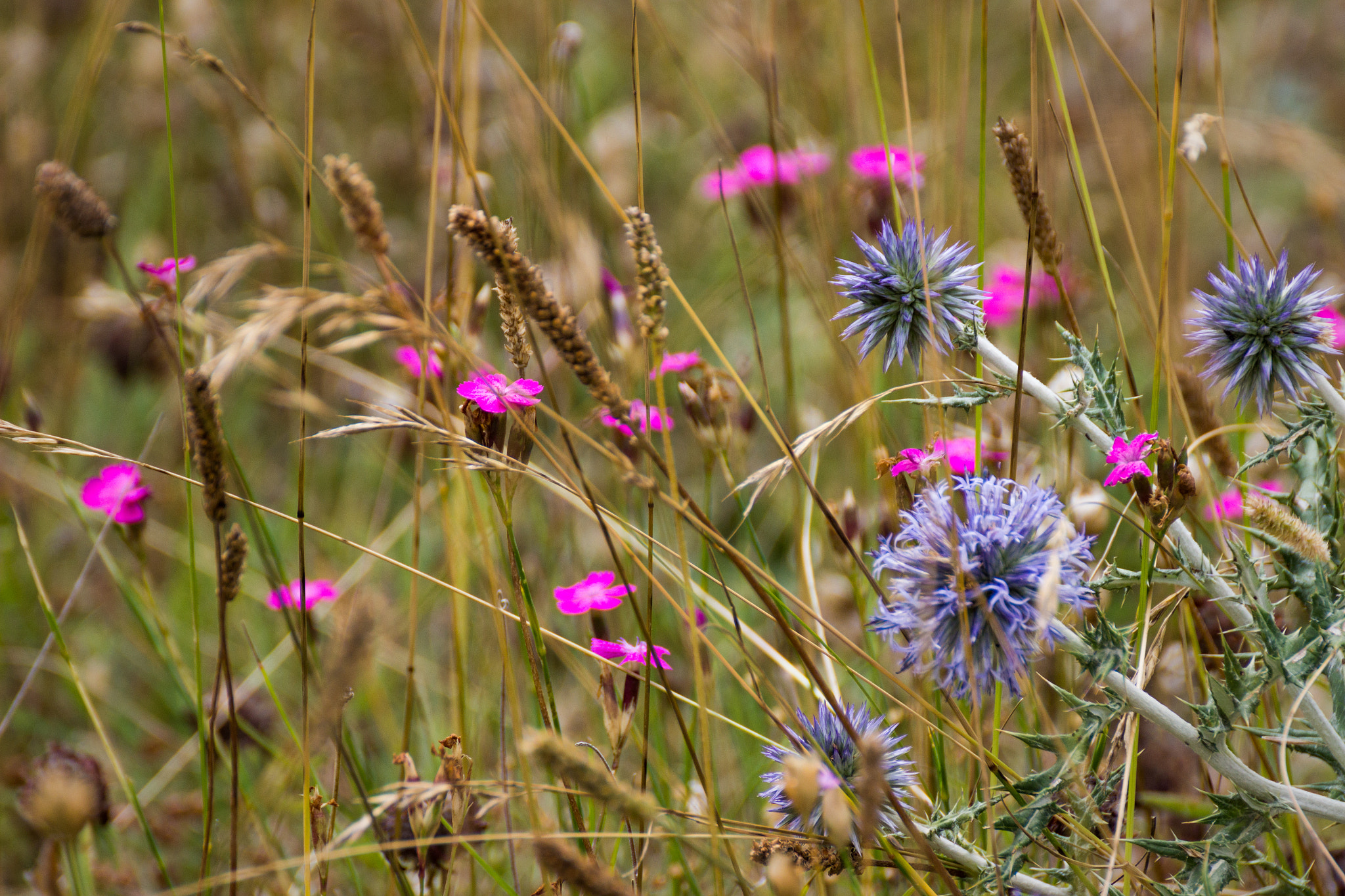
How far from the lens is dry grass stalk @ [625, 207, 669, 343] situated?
0.84 meters

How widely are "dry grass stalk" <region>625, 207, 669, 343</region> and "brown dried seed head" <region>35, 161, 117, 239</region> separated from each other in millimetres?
925

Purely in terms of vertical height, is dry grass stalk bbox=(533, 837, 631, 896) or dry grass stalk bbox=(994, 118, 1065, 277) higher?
dry grass stalk bbox=(994, 118, 1065, 277)

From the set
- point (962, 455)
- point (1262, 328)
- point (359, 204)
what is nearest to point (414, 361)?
point (359, 204)

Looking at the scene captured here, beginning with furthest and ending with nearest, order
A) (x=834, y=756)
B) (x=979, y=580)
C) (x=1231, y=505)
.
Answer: (x=1231, y=505) → (x=834, y=756) → (x=979, y=580)

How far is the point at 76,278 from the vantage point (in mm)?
2990

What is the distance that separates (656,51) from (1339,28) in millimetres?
2948

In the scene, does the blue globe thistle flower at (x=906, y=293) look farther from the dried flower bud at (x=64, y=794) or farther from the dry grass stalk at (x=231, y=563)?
the dried flower bud at (x=64, y=794)

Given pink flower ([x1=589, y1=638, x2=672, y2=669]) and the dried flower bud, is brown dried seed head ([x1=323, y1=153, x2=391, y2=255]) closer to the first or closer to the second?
pink flower ([x1=589, y1=638, x2=672, y2=669])

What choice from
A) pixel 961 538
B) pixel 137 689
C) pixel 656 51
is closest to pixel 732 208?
pixel 656 51

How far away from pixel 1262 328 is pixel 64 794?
1474 millimetres

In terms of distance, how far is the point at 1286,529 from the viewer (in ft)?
3.07

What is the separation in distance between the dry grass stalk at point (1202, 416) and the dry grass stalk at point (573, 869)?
103cm

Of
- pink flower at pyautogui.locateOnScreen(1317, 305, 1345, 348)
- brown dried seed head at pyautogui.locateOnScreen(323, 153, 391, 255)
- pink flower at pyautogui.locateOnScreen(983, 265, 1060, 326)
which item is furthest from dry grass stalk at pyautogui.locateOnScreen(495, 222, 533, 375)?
pink flower at pyautogui.locateOnScreen(983, 265, 1060, 326)

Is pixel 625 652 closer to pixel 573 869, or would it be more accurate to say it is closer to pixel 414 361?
pixel 573 869
